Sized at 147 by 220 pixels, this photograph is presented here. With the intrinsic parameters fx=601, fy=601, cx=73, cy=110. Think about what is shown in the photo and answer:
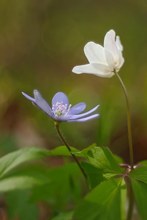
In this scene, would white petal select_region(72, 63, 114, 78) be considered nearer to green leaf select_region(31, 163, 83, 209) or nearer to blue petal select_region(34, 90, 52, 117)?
blue petal select_region(34, 90, 52, 117)

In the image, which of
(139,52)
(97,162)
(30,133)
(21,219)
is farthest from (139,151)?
(97,162)

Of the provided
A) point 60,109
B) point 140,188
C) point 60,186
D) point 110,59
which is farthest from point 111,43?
point 60,186

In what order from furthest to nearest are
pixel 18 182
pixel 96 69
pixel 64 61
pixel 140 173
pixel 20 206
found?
pixel 64 61
pixel 20 206
pixel 18 182
pixel 96 69
pixel 140 173

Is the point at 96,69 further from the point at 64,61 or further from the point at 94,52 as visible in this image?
the point at 64,61

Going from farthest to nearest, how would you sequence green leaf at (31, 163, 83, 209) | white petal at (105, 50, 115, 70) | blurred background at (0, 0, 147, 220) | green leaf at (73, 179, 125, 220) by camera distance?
blurred background at (0, 0, 147, 220) → green leaf at (31, 163, 83, 209) → white petal at (105, 50, 115, 70) → green leaf at (73, 179, 125, 220)

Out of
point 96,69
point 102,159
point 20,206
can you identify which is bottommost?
point 20,206

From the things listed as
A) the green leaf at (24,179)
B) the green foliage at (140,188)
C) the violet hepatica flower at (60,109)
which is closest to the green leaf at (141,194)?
the green foliage at (140,188)

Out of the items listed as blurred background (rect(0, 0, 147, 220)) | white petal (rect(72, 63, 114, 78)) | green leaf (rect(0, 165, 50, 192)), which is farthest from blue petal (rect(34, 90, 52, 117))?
blurred background (rect(0, 0, 147, 220))
